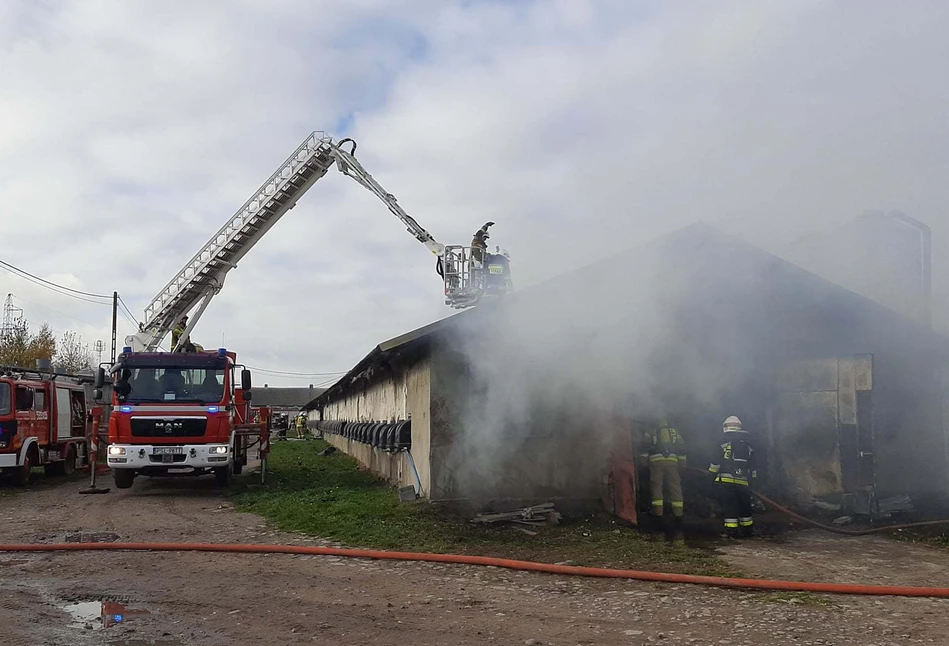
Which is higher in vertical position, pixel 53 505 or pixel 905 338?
pixel 905 338

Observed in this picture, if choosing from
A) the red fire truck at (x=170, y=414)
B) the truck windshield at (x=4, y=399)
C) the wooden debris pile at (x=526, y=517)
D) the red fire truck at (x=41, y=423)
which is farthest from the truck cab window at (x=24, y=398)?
the wooden debris pile at (x=526, y=517)

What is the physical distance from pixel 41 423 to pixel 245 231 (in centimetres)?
602

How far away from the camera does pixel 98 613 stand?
6000 millimetres

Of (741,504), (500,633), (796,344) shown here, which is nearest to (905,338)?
(796,344)

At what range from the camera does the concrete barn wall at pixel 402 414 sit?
35.8ft

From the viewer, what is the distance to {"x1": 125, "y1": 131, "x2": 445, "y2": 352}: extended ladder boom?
715 inches

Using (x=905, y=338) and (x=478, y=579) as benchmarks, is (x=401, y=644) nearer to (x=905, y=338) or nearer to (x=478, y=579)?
(x=478, y=579)

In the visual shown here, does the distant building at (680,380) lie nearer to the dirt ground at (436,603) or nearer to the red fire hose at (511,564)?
the dirt ground at (436,603)

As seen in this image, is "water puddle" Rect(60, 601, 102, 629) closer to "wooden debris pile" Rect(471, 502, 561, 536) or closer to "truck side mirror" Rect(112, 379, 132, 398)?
"wooden debris pile" Rect(471, 502, 561, 536)

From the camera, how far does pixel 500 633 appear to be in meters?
5.43

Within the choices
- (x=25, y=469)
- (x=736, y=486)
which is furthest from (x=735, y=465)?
(x=25, y=469)

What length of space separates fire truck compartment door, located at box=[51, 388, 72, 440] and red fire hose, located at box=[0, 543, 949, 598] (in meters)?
9.89

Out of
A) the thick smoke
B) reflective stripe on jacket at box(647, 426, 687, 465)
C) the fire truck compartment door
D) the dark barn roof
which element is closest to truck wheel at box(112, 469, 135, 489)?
the fire truck compartment door

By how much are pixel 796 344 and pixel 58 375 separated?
16176 mm
